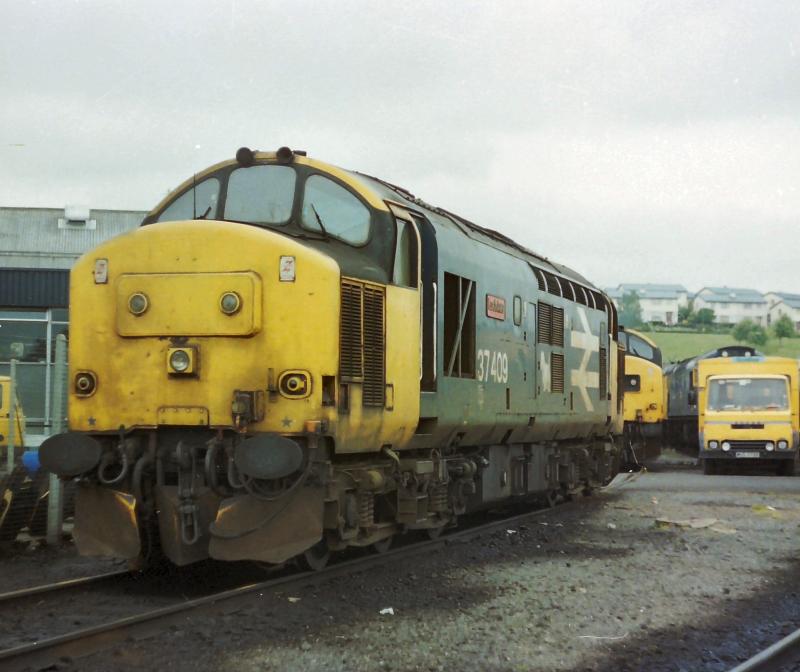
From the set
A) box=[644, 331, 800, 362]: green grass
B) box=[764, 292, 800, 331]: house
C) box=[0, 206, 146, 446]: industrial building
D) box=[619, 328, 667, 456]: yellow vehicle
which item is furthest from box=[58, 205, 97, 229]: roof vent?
box=[764, 292, 800, 331]: house

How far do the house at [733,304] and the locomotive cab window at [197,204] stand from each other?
372 feet

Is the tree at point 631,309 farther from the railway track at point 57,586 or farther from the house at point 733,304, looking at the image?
the railway track at point 57,586

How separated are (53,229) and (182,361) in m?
37.3

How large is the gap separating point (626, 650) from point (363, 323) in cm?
328

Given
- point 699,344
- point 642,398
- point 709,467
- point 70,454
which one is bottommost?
point 709,467

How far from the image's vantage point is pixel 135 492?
324 inches

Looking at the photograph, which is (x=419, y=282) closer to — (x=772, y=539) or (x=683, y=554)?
(x=683, y=554)

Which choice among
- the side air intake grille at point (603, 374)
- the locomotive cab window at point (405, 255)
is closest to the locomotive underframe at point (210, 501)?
the locomotive cab window at point (405, 255)

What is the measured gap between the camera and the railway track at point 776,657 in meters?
6.44

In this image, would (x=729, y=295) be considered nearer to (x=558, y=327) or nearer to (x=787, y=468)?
(x=787, y=468)

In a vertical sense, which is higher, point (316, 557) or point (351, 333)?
point (351, 333)

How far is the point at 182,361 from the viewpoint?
823 cm

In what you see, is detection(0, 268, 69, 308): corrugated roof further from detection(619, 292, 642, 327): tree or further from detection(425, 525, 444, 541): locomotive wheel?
detection(619, 292, 642, 327): tree

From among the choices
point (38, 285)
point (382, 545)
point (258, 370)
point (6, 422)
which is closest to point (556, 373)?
point (382, 545)
